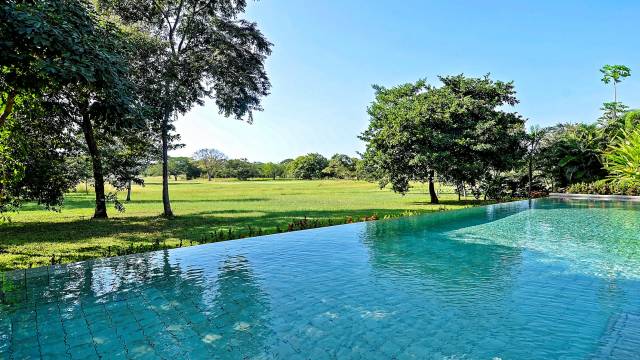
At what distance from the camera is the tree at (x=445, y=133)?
27578 mm

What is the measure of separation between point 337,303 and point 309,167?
11359 cm

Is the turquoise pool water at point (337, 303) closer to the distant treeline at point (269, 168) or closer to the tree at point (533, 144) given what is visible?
the tree at point (533, 144)

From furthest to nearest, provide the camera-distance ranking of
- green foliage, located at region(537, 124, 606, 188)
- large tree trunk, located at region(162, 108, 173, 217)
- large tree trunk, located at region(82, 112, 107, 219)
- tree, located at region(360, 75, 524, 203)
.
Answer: green foliage, located at region(537, 124, 606, 188) < tree, located at region(360, 75, 524, 203) < large tree trunk, located at region(162, 108, 173, 217) < large tree trunk, located at region(82, 112, 107, 219)

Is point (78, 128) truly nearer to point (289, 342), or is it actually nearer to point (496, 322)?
point (289, 342)

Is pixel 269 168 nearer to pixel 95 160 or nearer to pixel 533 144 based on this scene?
pixel 533 144

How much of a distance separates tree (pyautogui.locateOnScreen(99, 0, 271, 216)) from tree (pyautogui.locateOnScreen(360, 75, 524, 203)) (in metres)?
11.4

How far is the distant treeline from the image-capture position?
113988 millimetres

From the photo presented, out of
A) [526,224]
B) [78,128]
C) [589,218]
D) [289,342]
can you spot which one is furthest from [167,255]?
[589,218]

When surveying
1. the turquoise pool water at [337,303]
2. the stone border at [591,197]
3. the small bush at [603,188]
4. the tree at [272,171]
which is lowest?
the turquoise pool water at [337,303]

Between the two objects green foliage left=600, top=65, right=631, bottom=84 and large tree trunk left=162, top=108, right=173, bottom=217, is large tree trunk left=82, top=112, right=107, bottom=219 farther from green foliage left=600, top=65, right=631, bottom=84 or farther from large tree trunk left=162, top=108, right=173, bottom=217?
green foliage left=600, top=65, right=631, bottom=84

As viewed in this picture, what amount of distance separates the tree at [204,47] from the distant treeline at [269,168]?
84801mm

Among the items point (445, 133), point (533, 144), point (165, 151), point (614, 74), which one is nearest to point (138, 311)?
point (165, 151)

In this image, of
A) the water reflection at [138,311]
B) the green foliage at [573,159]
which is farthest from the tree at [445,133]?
the water reflection at [138,311]

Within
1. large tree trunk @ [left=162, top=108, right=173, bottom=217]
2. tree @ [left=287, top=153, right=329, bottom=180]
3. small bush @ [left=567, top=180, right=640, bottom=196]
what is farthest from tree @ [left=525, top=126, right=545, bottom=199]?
tree @ [left=287, top=153, right=329, bottom=180]
